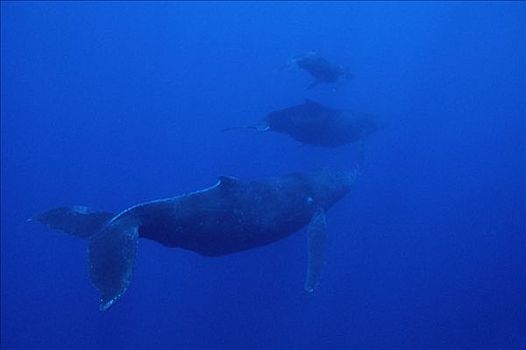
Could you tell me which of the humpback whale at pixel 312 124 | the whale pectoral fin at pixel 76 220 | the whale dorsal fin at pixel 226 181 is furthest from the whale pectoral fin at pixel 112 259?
the humpback whale at pixel 312 124

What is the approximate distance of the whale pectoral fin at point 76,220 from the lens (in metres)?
8.75

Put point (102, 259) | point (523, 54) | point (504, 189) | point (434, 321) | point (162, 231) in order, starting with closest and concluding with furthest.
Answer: point (102, 259)
point (162, 231)
point (434, 321)
point (504, 189)
point (523, 54)

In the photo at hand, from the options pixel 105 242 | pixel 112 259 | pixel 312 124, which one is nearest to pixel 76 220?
pixel 105 242

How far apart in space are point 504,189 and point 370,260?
636cm

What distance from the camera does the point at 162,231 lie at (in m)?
8.71

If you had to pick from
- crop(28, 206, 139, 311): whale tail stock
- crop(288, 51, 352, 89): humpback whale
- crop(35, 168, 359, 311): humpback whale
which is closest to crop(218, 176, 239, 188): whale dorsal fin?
crop(35, 168, 359, 311): humpback whale

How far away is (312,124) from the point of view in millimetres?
13758

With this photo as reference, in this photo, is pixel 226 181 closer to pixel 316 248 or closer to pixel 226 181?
pixel 226 181

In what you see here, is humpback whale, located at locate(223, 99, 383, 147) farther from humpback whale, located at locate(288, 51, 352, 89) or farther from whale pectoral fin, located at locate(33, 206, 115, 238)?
whale pectoral fin, located at locate(33, 206, 115, 238)

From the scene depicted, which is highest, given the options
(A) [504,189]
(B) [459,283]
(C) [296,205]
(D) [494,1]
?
(D) [494,1]

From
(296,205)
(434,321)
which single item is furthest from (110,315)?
(434,321)

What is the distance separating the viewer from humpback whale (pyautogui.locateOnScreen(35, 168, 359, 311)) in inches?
300

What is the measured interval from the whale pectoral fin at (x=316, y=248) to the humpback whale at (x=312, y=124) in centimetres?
316

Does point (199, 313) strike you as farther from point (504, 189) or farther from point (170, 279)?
point (504, 189)
